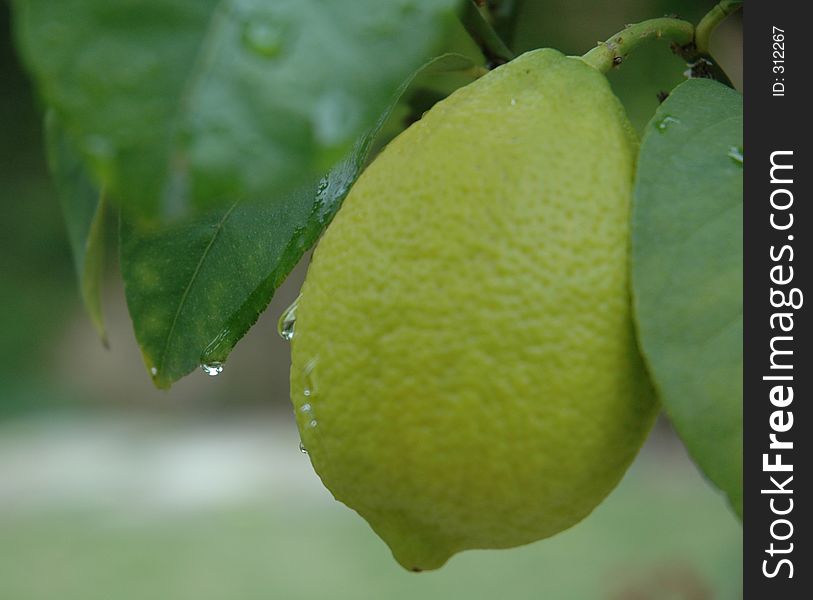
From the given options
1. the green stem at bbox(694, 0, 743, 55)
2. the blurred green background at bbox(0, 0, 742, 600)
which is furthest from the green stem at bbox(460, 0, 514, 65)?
the blurred green background at bbox(0, 0, 742, 600)

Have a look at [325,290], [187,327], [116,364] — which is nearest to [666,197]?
[325,290]

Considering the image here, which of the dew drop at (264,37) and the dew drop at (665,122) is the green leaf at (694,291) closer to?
the dew drop at (665,122)

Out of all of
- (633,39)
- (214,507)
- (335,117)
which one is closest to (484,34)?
(633,39)

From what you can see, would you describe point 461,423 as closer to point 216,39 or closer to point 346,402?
point 346,402

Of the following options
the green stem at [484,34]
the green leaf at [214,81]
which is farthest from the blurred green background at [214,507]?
the green leaf at [214,81]

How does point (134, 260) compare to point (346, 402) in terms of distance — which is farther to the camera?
point (134, 260)

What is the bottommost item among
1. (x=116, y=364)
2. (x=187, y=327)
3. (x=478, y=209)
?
(x=116, y=364)

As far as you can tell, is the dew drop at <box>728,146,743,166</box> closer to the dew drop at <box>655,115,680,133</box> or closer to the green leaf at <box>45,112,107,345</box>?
the dew drop at <box>655,115,680,133</box>
